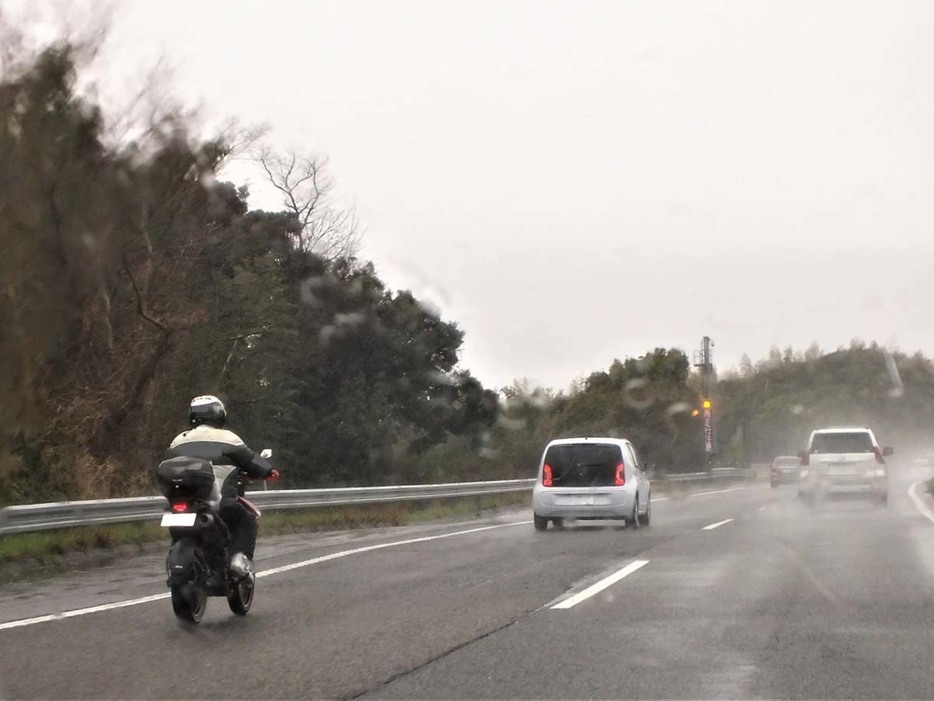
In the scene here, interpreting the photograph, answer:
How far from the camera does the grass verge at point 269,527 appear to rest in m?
16.1

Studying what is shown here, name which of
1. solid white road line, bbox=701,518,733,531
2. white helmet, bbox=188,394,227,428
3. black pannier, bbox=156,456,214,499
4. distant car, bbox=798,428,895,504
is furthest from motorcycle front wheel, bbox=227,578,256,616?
distant car, bbox=798,428,895,504

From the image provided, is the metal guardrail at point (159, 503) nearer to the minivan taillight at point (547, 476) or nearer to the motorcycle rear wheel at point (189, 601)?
the minivan taillight at point (547, 476)

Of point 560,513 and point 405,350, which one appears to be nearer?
point 560,513

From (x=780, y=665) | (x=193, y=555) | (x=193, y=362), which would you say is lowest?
(x=780, y=665)

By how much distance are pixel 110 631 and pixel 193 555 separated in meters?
0.83


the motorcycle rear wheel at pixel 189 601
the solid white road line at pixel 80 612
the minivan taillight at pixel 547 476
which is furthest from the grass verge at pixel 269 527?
the motorcycle rear wheel at pixel 189 601

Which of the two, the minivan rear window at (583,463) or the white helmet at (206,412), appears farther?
the minivan rear window at (583,463)

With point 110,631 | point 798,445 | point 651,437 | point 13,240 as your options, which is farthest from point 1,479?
point 798,445

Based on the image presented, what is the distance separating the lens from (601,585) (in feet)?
44.0

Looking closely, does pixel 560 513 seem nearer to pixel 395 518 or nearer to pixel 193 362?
pixel 395 518

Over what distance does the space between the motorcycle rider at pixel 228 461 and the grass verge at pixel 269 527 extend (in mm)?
5306

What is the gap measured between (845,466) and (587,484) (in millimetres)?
10971

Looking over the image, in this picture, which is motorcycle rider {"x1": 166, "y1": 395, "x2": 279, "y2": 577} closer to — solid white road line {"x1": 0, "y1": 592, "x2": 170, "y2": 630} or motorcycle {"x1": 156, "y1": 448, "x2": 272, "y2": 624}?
motorcycle {"x1": 156, "y1": 448, "x2": 272, "y2": 624}

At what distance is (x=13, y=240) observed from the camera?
81.7 ft
